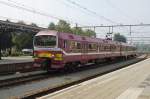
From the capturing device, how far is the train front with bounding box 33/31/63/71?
24.0 meters

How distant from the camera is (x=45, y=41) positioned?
81.5 ft

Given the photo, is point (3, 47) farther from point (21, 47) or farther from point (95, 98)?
point (95, 98)

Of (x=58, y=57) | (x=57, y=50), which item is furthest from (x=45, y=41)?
(x=58, y=57)

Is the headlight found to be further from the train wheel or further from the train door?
the train door

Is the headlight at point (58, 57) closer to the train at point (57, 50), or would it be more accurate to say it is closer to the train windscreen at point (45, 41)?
the train at point (57, 50)

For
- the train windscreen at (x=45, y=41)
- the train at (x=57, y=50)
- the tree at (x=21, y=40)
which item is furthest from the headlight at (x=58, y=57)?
the tree at (x=21, y=40)

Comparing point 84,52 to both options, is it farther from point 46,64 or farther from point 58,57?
point 46,64

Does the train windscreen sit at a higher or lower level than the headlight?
higher

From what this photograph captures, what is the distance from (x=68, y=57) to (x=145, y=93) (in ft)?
35.9

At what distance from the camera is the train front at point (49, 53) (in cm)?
2395

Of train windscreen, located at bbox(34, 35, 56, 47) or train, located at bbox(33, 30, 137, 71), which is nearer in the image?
train, located at bbox(33, 30, 137, 71)

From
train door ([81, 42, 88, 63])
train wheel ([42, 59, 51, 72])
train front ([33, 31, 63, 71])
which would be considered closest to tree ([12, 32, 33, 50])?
train door ([81, 42, 88, 63])

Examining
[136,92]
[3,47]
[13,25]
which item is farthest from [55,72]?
Result: [3,47]

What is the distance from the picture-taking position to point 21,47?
Answer: 103750 millimetres
